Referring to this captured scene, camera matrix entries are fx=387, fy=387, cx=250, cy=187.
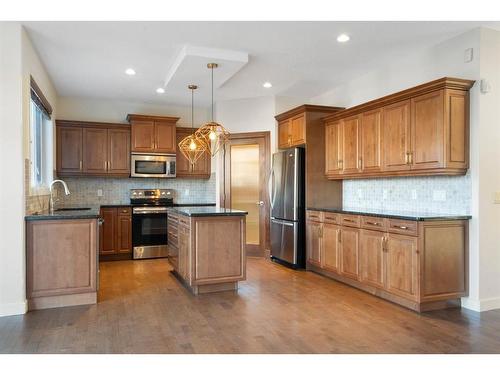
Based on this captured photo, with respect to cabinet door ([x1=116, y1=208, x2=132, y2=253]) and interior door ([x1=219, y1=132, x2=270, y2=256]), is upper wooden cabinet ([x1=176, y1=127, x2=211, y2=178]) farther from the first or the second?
cabinet door ([x1=116, y1=208, x2=132, y2=253])

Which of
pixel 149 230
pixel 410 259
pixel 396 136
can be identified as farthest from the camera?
pixel 149 230

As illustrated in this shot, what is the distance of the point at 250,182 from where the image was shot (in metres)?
6.71

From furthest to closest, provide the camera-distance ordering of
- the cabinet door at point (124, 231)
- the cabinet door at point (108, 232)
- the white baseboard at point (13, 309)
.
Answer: the cabinet door at point (124, 231) → the cabinet door at point (108, 232) → the white baseboard at point (13, 309)

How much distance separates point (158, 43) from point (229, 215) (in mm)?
2001

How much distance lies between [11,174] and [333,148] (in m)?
3.86

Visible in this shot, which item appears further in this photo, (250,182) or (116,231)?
(250,182)

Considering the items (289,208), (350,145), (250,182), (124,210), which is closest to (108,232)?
(124,210)

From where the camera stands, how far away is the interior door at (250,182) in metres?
6.55

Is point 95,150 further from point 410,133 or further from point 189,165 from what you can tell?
point 410,133

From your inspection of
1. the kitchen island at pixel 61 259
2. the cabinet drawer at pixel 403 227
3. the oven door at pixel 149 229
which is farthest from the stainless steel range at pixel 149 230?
the cabinet drawer at pixel 403 227

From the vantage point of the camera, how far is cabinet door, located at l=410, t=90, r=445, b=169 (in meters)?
3.71

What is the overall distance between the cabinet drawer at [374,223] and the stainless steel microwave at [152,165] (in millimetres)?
3799

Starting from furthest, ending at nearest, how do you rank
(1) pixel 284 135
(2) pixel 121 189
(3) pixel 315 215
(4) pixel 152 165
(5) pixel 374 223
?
(2) pixel 121 189 < (4) pixel 152 165 < (1) pixel 284 135 < (3) pixel 315 215 < (5) pixel 374 223

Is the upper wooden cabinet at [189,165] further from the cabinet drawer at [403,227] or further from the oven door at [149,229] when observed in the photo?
the cabinet drawer at [403,227]
